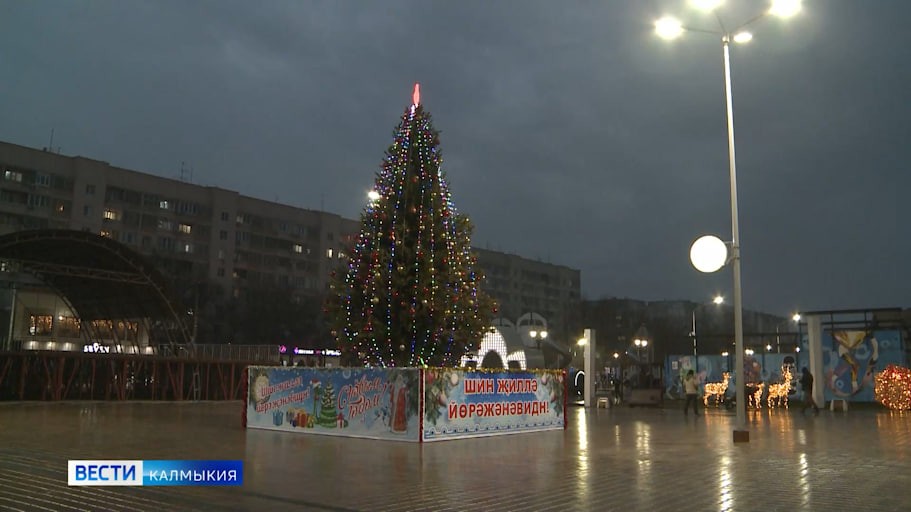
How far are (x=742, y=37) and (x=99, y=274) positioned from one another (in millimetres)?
35411

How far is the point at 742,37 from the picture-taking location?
53.0 feet

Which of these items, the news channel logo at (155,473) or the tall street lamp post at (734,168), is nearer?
the news channel logo at (155,473)

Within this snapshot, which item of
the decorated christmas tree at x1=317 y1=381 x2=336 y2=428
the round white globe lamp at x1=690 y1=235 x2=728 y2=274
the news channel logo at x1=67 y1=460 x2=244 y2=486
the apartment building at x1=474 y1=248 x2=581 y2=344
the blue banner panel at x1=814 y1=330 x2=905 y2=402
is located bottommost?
the news channel logo at x1=67 y1=460 x2=244 y2=486

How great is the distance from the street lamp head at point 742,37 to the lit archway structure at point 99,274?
3054 cm

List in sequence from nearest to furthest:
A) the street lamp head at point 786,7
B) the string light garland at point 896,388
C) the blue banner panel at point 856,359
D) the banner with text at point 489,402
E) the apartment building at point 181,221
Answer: the street lamp head at point 786,7, the banner with text at point 489,402, the string light garland at point 896,388, the blue banner panel at point 856,359, the apartment building at point 181,221

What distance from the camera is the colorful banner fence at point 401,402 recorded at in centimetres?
1531

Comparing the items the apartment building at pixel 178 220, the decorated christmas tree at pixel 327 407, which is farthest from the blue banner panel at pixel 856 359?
the apartment building at pixel 178 220

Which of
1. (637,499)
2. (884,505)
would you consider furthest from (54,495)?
(884,505)

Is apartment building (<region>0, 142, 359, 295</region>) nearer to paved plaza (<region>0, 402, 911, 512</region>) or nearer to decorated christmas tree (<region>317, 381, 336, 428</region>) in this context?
decorated christmas tree (<region>317, 381, 336, 428</region>)

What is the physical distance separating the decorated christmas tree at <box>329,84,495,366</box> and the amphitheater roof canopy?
2147cm

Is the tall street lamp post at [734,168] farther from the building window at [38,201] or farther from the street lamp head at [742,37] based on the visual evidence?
the building window at [38,201]

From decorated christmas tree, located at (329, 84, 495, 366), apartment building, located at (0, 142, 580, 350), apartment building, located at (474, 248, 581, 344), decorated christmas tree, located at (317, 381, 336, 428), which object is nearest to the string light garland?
decorated christmas tree, located at (329, 84, 495, 366)

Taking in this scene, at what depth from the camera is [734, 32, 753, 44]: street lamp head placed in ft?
52.3

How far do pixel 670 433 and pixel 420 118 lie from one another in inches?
422
